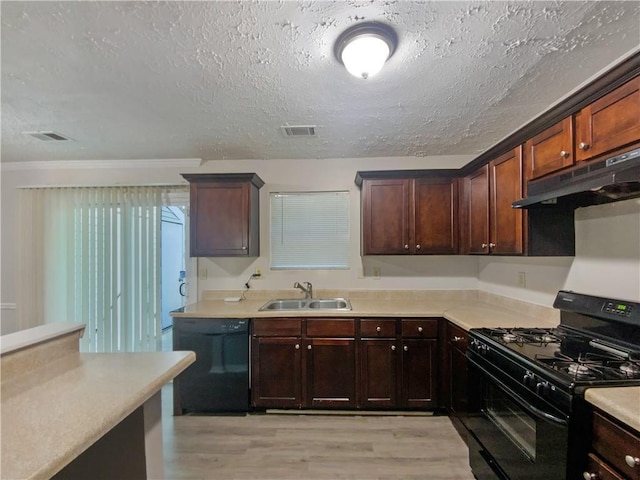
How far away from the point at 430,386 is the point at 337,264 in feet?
4.78

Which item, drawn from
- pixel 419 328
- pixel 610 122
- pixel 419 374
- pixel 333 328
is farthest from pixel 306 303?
pixel 610 122

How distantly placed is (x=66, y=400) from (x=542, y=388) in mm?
1845

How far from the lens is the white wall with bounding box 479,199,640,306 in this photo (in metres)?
1.71

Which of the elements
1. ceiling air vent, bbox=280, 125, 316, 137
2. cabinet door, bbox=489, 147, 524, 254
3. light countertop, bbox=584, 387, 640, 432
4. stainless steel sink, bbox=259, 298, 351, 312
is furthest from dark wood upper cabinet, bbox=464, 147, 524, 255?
ceiling air vent, bbox=280, 125, 316, 137

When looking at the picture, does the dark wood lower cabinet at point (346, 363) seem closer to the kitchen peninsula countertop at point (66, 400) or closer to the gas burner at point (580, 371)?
the gas burner at point (580, 371)

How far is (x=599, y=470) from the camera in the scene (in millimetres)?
1163

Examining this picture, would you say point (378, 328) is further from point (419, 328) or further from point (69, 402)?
point (69, 402)

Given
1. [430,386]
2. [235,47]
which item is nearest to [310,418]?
[430,386]

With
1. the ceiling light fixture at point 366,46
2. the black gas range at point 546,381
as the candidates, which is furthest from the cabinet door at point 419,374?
the ceiling light fixture at point 366,46

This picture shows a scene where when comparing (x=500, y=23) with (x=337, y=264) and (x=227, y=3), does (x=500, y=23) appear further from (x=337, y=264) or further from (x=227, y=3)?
(x=337, y=264)

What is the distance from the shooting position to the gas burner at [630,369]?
1310mm

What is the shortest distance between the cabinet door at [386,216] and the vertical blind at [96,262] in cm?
225

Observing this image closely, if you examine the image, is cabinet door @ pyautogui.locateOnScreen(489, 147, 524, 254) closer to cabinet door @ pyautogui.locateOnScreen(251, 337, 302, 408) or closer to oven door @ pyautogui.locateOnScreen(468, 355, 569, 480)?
oven door @ pyautogui.locateOnScreen(468, 355, 569, 480)

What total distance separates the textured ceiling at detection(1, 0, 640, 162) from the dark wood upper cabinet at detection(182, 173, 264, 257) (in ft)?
1.45
